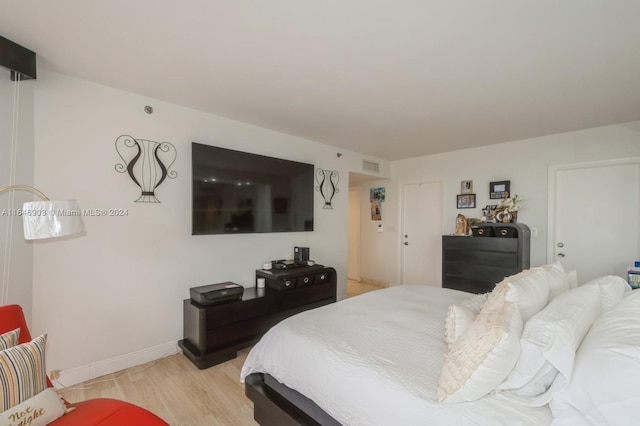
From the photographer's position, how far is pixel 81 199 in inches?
90.5

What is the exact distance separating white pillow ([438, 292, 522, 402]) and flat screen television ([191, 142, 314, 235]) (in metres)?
2.48

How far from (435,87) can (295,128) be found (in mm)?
1698

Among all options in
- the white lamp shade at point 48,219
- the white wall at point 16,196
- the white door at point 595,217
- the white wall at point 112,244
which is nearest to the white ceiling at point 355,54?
the white wall at point 112,244

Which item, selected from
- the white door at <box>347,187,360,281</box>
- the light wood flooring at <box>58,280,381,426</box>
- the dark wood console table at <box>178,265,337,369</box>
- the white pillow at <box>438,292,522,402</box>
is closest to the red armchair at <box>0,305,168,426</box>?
the light wood flooring at <box>58,280,381,426</box>

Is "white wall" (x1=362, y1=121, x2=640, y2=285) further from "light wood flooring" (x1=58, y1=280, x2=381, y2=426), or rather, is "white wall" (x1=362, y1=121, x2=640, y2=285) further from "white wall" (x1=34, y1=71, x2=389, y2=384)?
Answer: "light wood flooring" (x1=58, y1=280, x2=381, y2=426)

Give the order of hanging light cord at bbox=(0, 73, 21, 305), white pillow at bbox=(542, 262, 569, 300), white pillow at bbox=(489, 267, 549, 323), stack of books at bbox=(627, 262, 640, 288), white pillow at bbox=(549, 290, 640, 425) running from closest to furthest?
white pillow at bbox=(549, 290, 640, 425) → white pillow at bbox=(489, 267, 549, 323) → white pillow at bbox=(542, 262, 569, 300) → hanging light cord at bbox=(0, 73, 21, 305) → stack of books at bbox=(627, 262, 640, 288)

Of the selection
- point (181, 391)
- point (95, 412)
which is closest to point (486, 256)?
point (181, 391)

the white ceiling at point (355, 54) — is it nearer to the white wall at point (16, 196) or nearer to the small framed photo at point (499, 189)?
the white wall at point (16, 196)

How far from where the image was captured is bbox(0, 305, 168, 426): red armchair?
1194mm

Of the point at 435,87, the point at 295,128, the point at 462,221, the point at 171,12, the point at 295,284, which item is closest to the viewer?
the point at 171,12

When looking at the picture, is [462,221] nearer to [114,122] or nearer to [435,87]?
[435,87]

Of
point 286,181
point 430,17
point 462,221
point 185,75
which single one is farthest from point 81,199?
point 462,221

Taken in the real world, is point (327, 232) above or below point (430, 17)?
below

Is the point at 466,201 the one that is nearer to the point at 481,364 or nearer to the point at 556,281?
the point at 556,281
